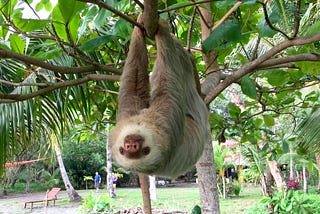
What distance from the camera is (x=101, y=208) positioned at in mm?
14195

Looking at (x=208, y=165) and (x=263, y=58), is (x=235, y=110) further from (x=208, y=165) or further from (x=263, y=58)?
(x=263, y=58)

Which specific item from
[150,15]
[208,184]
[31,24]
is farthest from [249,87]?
[31,24]

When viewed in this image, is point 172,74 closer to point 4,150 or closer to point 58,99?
point 58,99

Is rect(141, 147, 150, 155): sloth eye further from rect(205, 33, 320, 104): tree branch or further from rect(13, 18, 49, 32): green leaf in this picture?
rect(13, 18, 49, 32): green leaf

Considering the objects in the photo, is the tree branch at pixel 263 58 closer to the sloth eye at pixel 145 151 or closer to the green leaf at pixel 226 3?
the green leaf at pixel 226 3

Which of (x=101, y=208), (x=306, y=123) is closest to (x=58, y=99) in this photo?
(x=306, y=123)

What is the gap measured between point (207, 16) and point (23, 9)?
1.20 metres

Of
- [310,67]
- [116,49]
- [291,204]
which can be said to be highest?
[116,49]

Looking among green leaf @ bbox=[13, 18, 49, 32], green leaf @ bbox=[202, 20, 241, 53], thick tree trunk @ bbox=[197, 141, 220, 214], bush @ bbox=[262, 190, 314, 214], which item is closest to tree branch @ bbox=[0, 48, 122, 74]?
green leaf @ bbox=[13, 18, 49, 32]

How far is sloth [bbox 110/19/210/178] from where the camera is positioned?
189 cm

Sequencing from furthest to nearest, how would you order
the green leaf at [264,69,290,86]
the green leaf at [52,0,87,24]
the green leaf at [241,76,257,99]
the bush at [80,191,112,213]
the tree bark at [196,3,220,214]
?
the bush at [80,191,112,213] < the tree bark at [196,3,220,214] < the green leaf at [264,69,290,86] < the green leaf at [241,76,257,99] < the green leaf at [52,0,87,24]

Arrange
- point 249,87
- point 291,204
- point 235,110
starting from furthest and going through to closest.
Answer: point 291,204
point 235,110
point 249,87

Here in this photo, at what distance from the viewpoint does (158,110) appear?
2.02 m

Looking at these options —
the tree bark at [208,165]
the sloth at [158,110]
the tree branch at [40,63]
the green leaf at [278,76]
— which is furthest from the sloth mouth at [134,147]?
the green leaf at [278,76]
